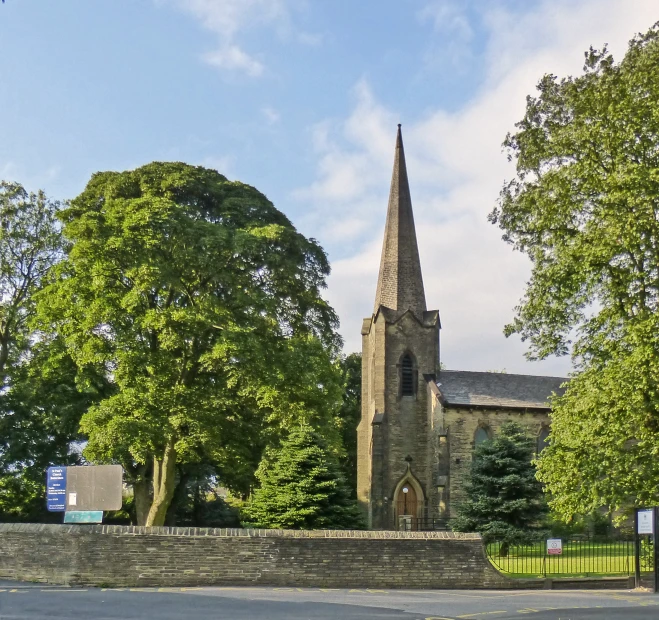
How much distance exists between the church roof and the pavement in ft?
83.1

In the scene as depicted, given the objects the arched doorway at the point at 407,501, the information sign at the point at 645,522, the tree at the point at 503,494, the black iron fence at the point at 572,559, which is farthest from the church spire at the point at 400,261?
the information sign at the point at 645,522

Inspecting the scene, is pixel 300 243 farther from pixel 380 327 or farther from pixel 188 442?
pixel 380 327

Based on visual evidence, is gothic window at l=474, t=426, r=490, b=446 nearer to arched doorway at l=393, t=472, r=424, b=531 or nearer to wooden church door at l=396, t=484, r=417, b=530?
arched doorway at l=393, t=472, r=424, b=531

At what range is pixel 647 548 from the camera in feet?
66.6

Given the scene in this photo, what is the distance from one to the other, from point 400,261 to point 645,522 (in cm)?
2776

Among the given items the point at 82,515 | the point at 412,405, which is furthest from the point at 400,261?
the point at 82,515

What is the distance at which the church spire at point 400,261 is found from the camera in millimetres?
44688

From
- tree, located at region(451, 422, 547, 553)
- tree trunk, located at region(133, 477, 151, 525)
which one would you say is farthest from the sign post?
tree, located at region(451, 422, 547, 553)

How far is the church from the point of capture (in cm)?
4144

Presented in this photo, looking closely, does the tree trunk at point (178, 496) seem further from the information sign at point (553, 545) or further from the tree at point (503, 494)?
the information sign at point (553, 545)

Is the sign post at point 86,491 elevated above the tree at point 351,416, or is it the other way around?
the tree at point 351,416

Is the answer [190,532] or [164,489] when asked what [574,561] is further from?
[164,489]

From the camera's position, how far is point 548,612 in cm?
1377

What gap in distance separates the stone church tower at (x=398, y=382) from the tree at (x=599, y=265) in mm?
21443
